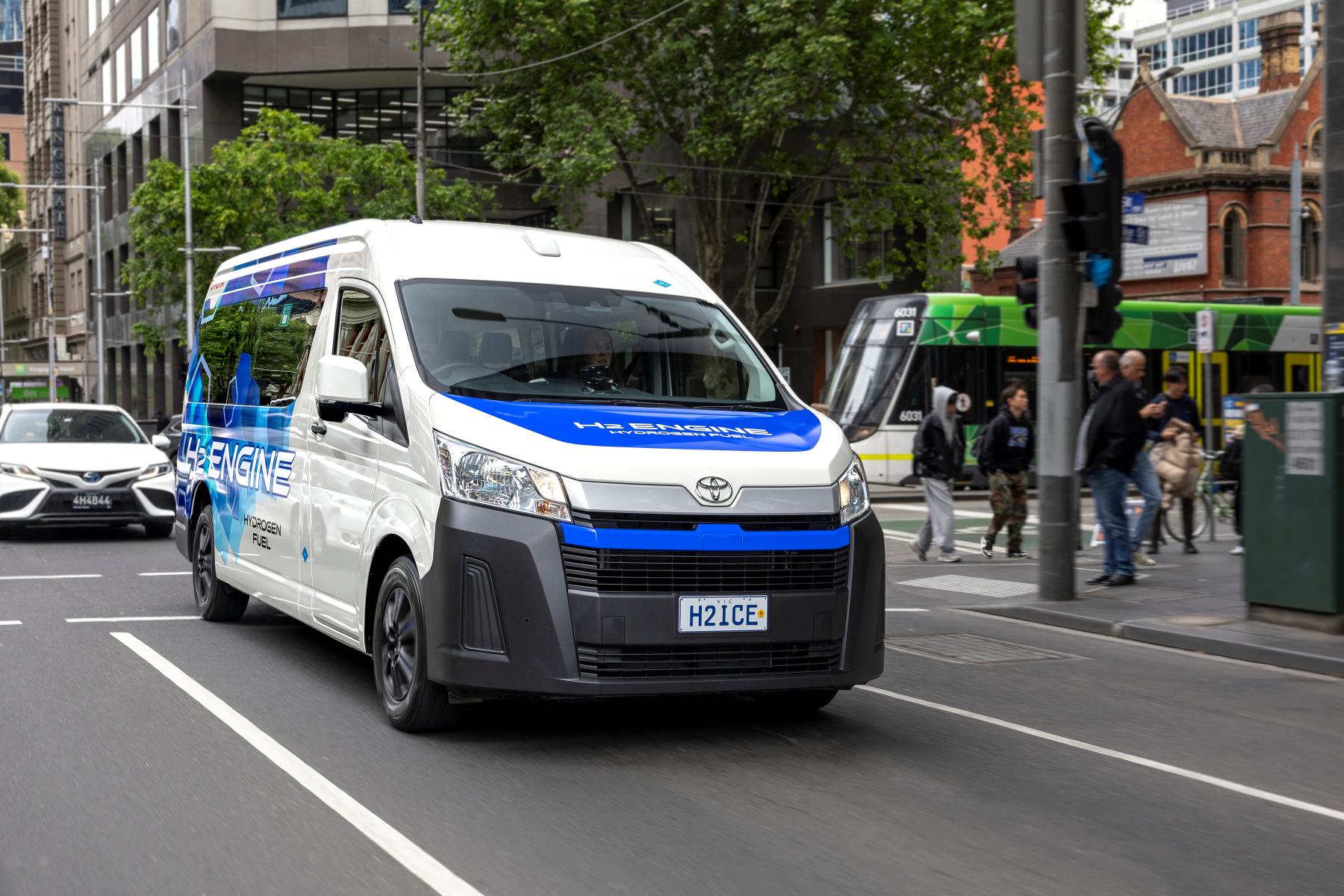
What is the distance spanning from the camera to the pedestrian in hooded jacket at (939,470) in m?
15.1

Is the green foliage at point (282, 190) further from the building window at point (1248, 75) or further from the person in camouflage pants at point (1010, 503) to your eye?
the building window at point (1248, 75)

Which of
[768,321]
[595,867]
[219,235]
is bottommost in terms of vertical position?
[595,867]

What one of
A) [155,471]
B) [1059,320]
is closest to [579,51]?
[155,471]

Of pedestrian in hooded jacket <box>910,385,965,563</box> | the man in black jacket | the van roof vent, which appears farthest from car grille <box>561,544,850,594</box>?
pedestrian in hooded jacket <box>910,385,965,563</box>

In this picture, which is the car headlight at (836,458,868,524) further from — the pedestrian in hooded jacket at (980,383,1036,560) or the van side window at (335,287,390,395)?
the pedestrian in hooded jacket at (980,383,1036,560)

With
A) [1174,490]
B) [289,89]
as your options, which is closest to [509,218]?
[289,89]

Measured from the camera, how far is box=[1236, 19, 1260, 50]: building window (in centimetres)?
10675

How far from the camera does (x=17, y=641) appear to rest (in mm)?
9312

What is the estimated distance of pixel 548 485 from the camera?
6.00 metres

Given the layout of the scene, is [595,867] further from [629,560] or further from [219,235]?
[219,235]

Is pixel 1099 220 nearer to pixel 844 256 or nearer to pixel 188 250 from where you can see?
pixel 844 256

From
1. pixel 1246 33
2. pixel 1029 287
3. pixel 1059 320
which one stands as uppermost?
pixel 1246 33

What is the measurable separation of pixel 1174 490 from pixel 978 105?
1695 cm

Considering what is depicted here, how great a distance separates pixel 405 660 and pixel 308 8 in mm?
44064
